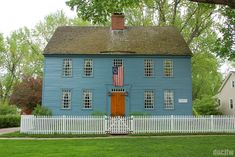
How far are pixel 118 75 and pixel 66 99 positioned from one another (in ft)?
14.5

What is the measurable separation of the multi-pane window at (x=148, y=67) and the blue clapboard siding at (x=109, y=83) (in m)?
0.25

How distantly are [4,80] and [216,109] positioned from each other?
31.3 m

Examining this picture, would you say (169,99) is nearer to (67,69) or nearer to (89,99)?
(89,99)

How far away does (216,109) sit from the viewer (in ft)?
143

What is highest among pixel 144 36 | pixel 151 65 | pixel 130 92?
pixel 144 36

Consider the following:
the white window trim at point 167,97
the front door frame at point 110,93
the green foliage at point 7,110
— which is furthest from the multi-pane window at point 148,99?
the green foliage at point 7,110

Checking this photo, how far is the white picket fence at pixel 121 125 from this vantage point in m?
22.7

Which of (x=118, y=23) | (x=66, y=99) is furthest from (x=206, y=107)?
(x=66, y=99)

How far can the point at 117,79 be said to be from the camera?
28.6 meters

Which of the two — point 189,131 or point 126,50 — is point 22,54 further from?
point 189,131

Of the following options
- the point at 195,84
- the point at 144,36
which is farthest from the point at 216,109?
the point at 144,36

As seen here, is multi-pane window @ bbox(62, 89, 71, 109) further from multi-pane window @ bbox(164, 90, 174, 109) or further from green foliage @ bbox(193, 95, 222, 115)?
green foliage @ bbox(193, 95, 222, 115)

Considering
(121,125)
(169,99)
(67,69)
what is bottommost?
(121,125)

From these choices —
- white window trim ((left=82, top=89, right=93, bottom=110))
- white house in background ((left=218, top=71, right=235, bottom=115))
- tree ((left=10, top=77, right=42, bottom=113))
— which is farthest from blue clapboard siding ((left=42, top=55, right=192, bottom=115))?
white house in background ((left=218, top=71, right=235, bottom=115))
